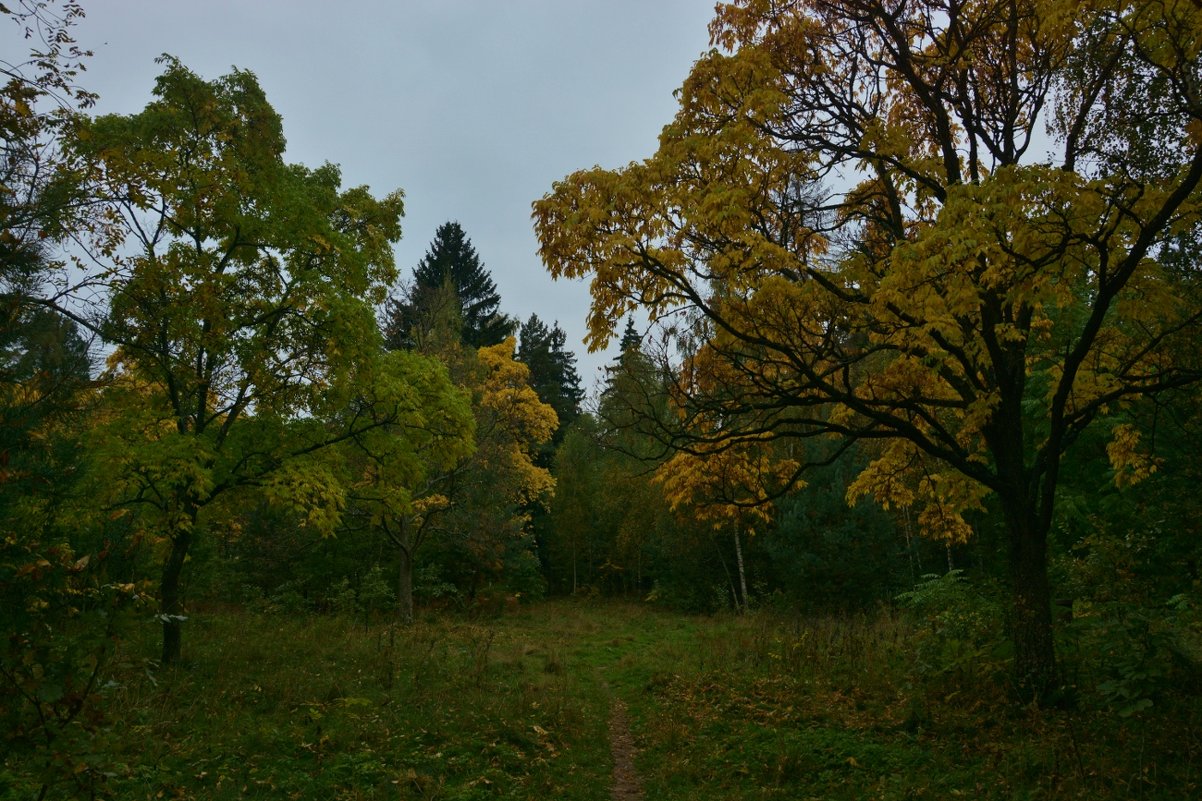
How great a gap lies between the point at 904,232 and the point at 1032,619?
486 cm

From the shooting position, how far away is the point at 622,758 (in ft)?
28.2

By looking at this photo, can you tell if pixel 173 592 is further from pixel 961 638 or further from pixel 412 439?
pixel 961 638

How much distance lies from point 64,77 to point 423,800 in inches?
263

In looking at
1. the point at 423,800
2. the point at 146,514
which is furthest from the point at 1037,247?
the point at 146,514

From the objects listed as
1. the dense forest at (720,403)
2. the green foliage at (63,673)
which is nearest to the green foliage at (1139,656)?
the dense forest at (720,403)

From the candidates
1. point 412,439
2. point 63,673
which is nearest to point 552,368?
point 412,439

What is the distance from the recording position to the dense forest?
17.2ft

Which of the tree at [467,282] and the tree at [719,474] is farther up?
the tree at [467,282]

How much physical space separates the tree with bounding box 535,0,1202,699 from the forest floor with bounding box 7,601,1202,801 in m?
1.42

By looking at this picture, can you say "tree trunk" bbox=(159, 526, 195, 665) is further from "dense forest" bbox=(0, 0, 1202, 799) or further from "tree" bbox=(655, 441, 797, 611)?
"tree" bbox=(655, 441, 797, 611)

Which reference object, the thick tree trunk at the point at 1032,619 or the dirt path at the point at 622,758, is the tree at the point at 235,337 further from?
the thick tree trunk at the point at 1032,619

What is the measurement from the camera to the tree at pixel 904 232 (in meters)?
6.45

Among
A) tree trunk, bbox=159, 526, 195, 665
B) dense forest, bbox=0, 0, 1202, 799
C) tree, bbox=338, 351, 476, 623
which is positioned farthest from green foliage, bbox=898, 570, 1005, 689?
tree trunk, bbox=159, 526, 195, 665

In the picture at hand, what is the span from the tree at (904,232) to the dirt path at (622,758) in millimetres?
3925
